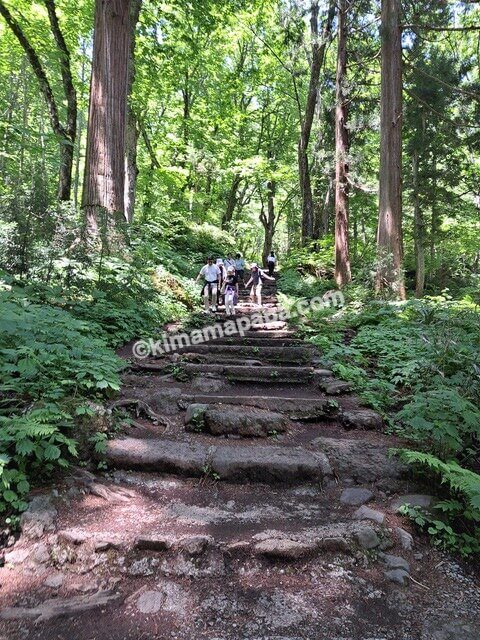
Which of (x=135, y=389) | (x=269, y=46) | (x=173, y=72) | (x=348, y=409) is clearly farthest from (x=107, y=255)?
(x=269, y=46)

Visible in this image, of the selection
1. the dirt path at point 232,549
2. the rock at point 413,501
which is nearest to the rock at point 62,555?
the dirt path at point 232,549

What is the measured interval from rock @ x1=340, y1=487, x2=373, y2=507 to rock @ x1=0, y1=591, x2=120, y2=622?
75.1 inches

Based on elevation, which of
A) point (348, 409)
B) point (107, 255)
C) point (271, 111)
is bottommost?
point (348, 409)

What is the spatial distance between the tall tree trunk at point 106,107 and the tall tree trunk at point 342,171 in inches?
296

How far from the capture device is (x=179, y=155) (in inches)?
744

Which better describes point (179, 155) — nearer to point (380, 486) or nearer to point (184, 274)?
point (184, 274)

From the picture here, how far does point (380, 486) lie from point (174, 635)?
212cm

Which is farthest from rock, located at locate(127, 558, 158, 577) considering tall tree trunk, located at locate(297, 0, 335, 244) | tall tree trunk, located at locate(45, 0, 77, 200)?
tall tree trunk, located at locate(297, 0, 335, 244)

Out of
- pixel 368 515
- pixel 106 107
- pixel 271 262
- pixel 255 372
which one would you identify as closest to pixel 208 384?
pixel 255 372

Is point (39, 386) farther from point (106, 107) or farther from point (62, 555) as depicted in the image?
point (106, 107)

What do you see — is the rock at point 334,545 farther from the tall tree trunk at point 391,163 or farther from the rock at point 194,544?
the tall tree trunk at point 391,163

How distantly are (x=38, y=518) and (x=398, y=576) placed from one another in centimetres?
237

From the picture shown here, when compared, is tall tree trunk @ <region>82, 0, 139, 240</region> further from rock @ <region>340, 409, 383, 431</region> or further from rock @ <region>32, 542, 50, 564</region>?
rock @ <region>32, 542, 50, 564</region>

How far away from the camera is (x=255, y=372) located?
5992 mm
